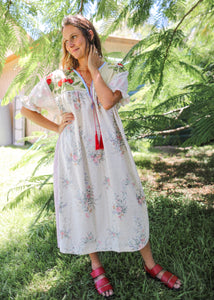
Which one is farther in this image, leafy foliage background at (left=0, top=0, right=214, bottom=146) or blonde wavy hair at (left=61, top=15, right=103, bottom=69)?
blonde wavy hair at (left=61, top=15, right=103, bottom=69)

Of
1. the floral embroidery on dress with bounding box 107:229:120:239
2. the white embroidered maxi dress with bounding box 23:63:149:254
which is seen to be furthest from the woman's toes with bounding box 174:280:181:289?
the floral embroidery on dress with bounding box 107:229:120:239

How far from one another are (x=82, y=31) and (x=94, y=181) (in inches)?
37.2

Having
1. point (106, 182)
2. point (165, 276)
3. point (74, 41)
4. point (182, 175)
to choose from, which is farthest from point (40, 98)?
point (182, 175)

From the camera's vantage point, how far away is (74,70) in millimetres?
1761

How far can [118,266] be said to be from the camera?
2.02 metres

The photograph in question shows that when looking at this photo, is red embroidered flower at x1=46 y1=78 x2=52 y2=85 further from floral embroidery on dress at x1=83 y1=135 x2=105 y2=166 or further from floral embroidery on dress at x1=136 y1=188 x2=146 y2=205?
floral embroidery on dress at x1=136 y1=188 x2=146 y2=205

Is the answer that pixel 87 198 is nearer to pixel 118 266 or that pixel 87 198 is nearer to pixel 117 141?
pixel 117 141

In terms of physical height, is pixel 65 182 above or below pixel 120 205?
above

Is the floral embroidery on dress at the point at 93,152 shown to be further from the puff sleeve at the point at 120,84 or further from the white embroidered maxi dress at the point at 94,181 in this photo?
the puff sleeve at the point at 120,84

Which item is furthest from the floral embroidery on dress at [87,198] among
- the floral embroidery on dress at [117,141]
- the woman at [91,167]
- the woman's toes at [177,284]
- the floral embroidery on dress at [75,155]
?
the woman's toes at [177,284]

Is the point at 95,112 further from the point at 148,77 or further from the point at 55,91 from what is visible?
the point at 148,77

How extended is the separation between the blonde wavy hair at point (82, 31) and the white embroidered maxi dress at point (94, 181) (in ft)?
0.36

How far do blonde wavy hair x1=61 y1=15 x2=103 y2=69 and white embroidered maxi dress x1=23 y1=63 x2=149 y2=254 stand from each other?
11 cm

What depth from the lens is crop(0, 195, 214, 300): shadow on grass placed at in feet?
5.73
